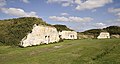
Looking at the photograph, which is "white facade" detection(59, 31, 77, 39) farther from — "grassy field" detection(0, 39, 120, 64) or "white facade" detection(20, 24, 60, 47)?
"grassy field" detection(0, 39, 120, 64)

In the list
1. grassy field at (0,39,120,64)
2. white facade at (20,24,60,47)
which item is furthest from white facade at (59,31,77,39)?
grassy field at (0,39,120,64)

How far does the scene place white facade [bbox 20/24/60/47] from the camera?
1854 inches

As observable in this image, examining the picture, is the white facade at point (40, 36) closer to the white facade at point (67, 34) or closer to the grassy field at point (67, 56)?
the grassy field at point (67, 56)

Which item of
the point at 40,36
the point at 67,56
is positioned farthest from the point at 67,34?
the point at 67,56

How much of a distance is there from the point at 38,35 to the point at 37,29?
1706 millimetres

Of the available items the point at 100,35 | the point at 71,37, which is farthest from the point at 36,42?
the point at 100,35

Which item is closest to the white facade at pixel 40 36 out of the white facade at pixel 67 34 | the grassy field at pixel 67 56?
the grassy field at pixel 67 56

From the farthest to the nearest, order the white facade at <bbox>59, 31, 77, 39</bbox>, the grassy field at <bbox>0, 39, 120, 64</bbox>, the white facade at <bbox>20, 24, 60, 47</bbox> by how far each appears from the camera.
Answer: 1. the white facade at <bbox>59, 31, 77, 39</bbox>
2. the white facade at <bbox>20, 24, 60, 47</bbox>
3. the grassy field at <bbox>0, 39, 120, 64</bbox>

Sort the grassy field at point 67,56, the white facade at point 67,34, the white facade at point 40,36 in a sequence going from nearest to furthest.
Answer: the grassy field at point 67,56
the white facade at point 40,36
the white facade at point 67,34

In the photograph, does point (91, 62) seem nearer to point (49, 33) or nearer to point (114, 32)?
point (49, 33)

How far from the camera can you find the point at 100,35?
102m

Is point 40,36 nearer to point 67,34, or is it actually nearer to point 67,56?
point 67,56

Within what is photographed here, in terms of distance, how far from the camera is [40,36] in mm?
51812

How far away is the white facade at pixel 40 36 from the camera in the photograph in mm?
47091
